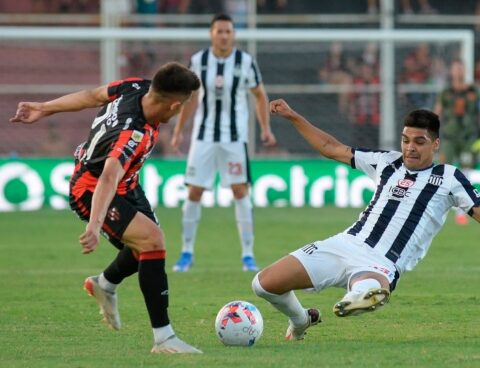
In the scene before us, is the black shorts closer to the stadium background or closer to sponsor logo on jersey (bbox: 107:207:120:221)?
sponsor logo on jersey (bbox: 107:207:120:221)

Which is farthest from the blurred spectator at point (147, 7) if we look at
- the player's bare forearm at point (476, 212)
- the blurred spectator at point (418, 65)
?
the player's bare forearm at point (476, 212)

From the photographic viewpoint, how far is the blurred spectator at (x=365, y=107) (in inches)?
888

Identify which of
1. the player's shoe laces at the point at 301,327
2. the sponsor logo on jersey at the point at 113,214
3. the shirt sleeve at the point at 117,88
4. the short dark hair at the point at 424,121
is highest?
the shirt sleeve at the point at 117,88

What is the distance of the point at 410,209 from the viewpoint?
819 cm

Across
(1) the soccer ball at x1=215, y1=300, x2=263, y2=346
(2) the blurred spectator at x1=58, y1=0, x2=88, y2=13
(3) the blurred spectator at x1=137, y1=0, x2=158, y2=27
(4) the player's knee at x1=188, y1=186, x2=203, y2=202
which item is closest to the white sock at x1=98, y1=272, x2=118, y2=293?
(1) the soccer ball at x1=215, y1=300, x2=263, y2=346

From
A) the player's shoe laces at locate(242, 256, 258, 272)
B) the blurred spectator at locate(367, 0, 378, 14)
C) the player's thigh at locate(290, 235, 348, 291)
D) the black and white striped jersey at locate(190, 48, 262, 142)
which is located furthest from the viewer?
the blurred spectator at locate(367, 0, 378, 14)

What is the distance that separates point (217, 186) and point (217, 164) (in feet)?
22.9

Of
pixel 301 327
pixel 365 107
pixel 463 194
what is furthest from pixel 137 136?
pixel 365 107

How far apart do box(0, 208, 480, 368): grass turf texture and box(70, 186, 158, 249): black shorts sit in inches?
28.1

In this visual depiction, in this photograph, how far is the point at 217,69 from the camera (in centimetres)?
1312

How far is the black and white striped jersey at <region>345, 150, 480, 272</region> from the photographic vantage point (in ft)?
26.6

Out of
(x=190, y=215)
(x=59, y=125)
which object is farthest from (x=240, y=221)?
(x=59, y=125)

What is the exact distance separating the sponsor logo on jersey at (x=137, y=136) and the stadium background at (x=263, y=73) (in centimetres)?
1382

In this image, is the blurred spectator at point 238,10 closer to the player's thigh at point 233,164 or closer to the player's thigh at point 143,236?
the player's thigh at point 233,164
